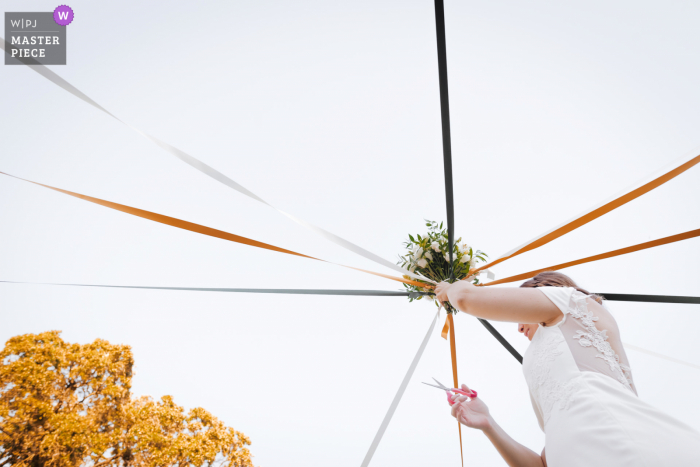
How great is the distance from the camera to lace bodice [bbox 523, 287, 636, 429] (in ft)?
3.96

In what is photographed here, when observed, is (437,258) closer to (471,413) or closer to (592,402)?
(471,413)

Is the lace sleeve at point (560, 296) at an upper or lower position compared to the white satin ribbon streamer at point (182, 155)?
lower

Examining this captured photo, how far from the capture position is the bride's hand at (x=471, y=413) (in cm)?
150

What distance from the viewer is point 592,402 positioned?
3.57ft

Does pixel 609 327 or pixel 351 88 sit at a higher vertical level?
pixel 351 88

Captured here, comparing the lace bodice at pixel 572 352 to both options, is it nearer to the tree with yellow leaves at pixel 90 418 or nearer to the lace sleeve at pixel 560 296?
the lace sleeve at pixel 560 296

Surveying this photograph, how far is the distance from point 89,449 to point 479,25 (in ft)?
27.7

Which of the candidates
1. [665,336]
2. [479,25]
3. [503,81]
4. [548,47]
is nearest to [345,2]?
[479,25]

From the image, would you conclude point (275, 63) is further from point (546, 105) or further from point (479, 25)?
point (546, 105)

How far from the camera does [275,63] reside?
16.2ft

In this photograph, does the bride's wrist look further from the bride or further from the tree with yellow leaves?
the tree with yellow leaves

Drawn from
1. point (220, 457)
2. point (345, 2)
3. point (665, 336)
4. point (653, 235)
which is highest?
point (345, 2)

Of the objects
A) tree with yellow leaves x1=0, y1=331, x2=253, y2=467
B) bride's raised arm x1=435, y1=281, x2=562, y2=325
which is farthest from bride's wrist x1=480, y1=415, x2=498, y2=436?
tree with yellow leaves x1=0, y1=331, x2=253, y2=467

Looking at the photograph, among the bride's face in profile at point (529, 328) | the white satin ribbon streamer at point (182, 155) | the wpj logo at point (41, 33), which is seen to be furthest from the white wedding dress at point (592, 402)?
the wpj logo at point (41, 33)
